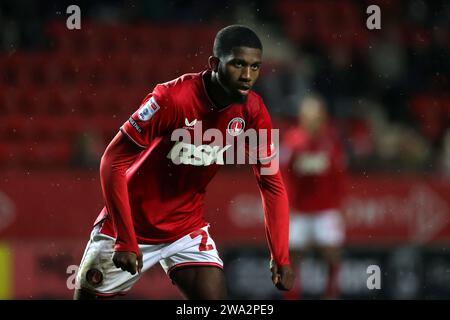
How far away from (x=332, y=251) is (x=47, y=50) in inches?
169

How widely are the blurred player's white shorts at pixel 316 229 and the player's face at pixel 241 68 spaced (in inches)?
166

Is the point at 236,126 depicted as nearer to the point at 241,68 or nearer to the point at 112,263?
the point at 241,68

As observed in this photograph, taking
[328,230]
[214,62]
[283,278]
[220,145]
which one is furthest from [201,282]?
[328,230]

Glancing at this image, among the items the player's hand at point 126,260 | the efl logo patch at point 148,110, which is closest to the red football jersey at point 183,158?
the efl logo patch at point 148,110

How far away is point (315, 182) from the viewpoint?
7973 millimetres

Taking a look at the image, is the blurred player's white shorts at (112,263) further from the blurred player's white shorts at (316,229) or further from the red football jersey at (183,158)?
the blurred player's white shorts at (316,229)

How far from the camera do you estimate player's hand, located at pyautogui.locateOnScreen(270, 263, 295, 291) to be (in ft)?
13.2

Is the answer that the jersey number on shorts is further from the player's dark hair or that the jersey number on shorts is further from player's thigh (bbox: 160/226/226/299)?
the player's dark hair

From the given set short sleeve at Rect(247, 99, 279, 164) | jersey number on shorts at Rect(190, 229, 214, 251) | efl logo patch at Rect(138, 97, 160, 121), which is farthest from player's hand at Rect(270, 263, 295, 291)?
efl logo patch at Rect(138, 97, 160, 121)

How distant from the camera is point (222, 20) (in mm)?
10789

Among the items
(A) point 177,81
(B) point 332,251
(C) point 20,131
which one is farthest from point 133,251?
(C) point 20,131

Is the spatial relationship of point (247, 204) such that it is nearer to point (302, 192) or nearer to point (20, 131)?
point (302, 192)

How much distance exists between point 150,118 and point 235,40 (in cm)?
49

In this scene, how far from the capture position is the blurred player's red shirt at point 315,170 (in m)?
7.94
